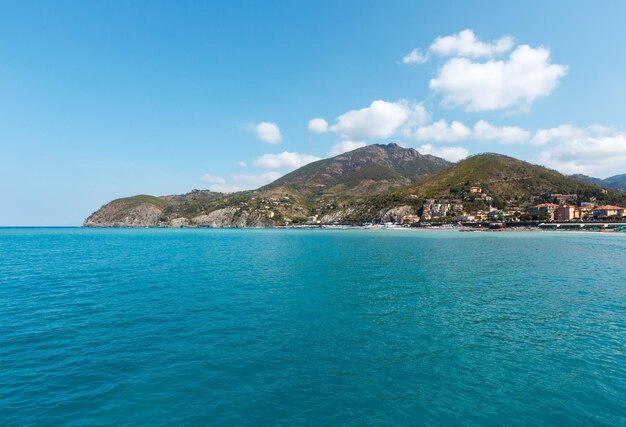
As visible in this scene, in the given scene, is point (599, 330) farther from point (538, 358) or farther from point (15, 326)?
point (15, 326)

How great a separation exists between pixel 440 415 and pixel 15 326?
109 feet

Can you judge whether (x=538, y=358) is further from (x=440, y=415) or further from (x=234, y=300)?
(x=234, y=300)

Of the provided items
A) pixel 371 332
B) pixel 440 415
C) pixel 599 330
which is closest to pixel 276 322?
pixel 371 332

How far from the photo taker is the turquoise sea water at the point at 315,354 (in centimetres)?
1544

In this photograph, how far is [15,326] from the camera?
89.7 ft

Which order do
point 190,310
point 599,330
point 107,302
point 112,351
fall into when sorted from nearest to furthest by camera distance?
point 112,351
point 599,330
point 190,310
point 107,302

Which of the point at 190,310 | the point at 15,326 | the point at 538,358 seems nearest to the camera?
the point at 538,358

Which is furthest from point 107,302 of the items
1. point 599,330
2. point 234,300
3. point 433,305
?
point 599,330

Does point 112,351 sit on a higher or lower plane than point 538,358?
higher

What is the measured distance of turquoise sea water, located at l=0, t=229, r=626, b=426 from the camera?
15438 millimetres

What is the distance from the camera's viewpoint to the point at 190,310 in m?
31.8

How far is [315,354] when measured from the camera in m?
21.4

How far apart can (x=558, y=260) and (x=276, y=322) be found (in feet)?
225

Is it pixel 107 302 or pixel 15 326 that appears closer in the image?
pixel 15 326
